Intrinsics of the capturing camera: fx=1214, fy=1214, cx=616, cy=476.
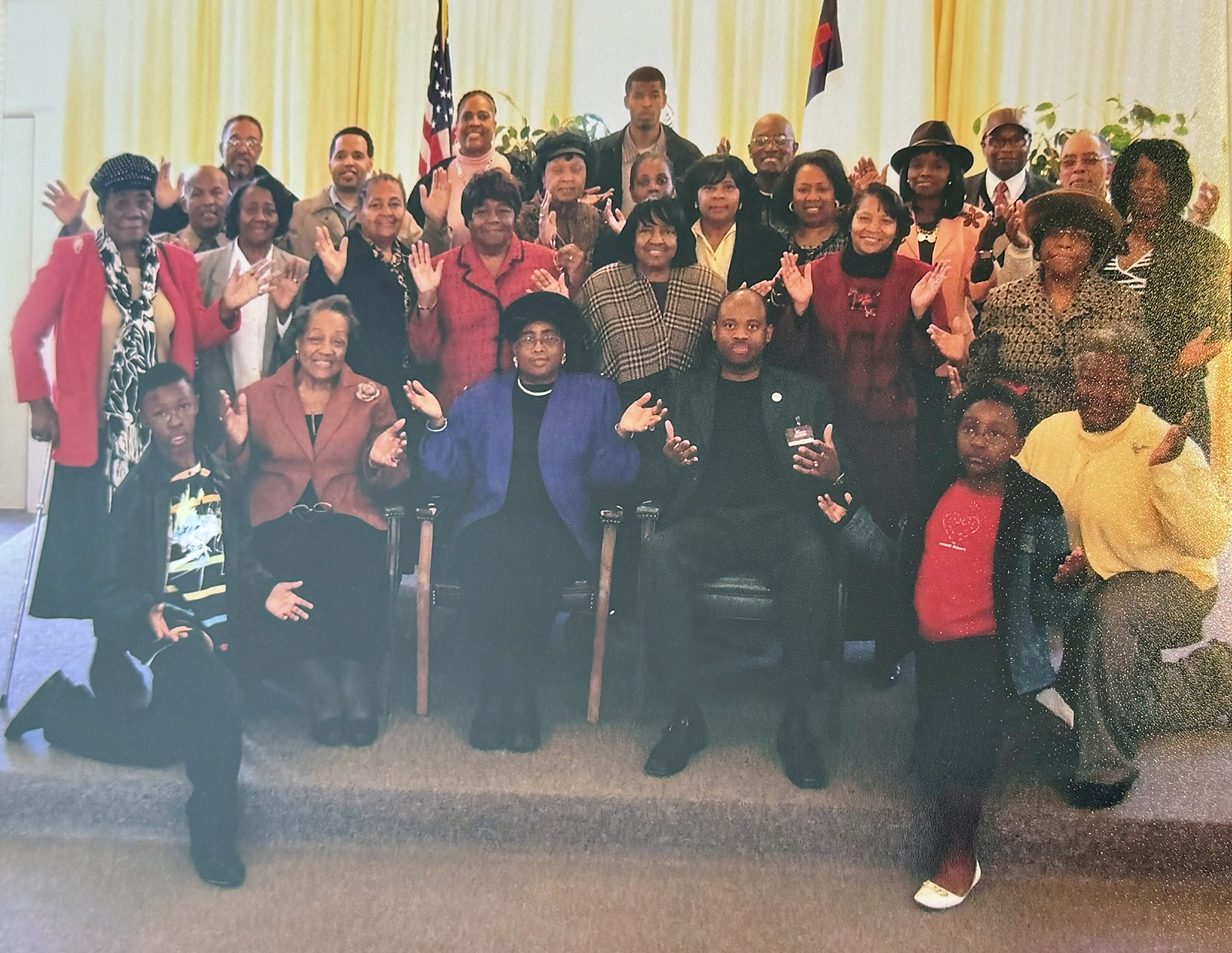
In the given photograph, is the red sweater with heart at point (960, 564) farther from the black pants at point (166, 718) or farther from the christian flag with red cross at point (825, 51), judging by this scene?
the black pants at point (166, 718)

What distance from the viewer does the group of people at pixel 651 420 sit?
3648mm

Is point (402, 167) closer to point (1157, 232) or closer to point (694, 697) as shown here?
point (694, 697)

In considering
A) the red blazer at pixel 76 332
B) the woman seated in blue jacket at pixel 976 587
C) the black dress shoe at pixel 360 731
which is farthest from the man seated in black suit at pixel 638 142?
the black dress shoe at pixel 360 731

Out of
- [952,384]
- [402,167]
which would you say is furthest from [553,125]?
[952,384]

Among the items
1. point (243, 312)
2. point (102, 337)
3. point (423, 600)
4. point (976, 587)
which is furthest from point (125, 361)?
point (976, 587)

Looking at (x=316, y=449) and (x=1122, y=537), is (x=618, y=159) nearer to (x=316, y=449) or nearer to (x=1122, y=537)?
(x=316, y=449)

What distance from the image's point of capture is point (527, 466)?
3.70 m

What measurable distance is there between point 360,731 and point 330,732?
93mm

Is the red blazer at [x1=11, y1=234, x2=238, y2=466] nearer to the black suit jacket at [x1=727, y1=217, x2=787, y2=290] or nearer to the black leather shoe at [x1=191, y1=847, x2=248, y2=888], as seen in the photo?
the black leather shoe at [x1=191, y1=847, x2=248, y2=888]

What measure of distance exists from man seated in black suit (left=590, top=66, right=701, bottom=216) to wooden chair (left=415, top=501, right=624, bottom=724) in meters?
1.01

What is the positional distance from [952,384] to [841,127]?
0.85 metres

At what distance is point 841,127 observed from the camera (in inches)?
145

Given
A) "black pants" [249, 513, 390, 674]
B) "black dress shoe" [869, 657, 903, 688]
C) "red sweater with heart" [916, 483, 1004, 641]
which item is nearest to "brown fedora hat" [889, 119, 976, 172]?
"red sweater with heart" [916, 483, 1004, 641]

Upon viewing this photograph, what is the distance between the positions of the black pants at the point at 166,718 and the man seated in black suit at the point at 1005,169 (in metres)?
2.74
